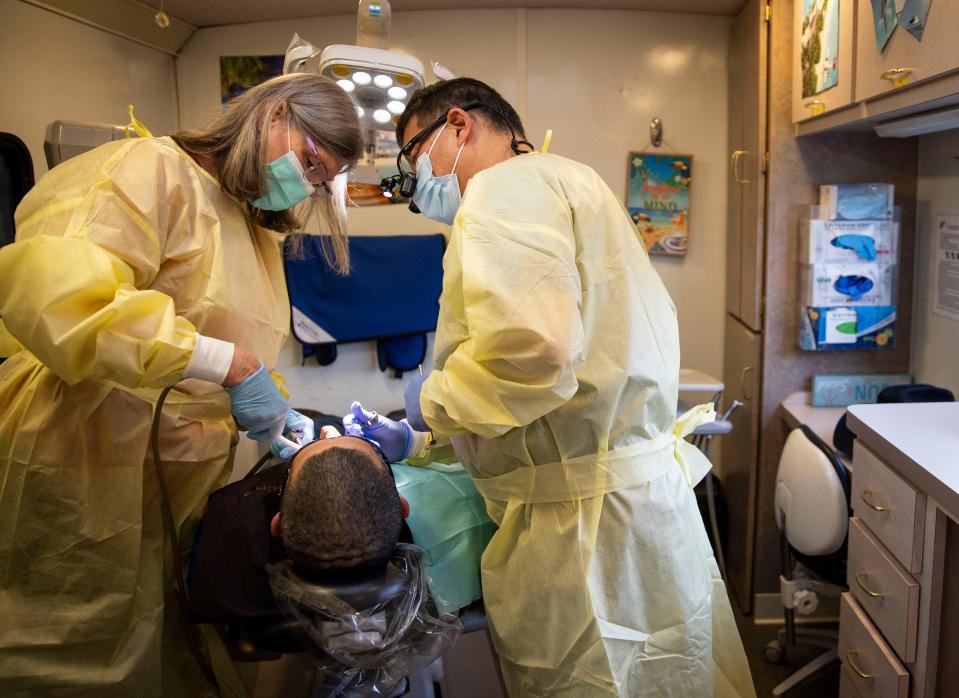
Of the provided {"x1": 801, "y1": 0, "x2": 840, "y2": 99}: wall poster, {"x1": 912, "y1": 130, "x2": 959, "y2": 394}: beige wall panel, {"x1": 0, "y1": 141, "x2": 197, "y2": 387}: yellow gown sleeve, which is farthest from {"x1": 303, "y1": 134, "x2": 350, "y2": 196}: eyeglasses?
{"x1": 912, "y1": 130, "x2": 959, "y2": 394}: beige wall panel

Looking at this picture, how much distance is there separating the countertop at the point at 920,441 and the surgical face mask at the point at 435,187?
37.5 inches

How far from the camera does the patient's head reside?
1.08 metres

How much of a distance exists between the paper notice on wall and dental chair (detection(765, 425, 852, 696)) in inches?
23.1

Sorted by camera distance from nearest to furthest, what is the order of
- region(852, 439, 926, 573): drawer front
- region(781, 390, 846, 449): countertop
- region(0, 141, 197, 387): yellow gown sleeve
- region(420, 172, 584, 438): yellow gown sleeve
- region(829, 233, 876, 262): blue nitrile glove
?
1. region(420, 172, 584, 438): yellow gown sleeve
2. region(0, 141, 197, 387): yellow gown sleeve
3. region(852, 439, 926, 573): drawer front
4. region(781, 390, 846, 449): countertop
5. region(829, 233, 876, 262): blue nitrile glove

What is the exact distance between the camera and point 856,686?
5.32 ft

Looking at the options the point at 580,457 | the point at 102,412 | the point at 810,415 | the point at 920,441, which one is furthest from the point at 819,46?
the point at 102,412

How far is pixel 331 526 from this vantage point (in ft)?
3.55

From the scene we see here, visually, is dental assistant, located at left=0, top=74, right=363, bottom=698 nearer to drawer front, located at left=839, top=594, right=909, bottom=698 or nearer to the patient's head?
the patient's head

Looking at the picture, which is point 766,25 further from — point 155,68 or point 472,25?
point 155,68

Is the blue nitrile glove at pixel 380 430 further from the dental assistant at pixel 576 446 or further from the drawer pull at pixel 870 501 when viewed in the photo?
the drawer pull at pixel 870 501

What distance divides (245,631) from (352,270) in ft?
5.78

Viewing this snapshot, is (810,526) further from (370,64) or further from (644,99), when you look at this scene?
(644,99)

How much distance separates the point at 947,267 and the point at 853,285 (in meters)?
0.25

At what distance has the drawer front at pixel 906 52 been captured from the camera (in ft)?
4.57
